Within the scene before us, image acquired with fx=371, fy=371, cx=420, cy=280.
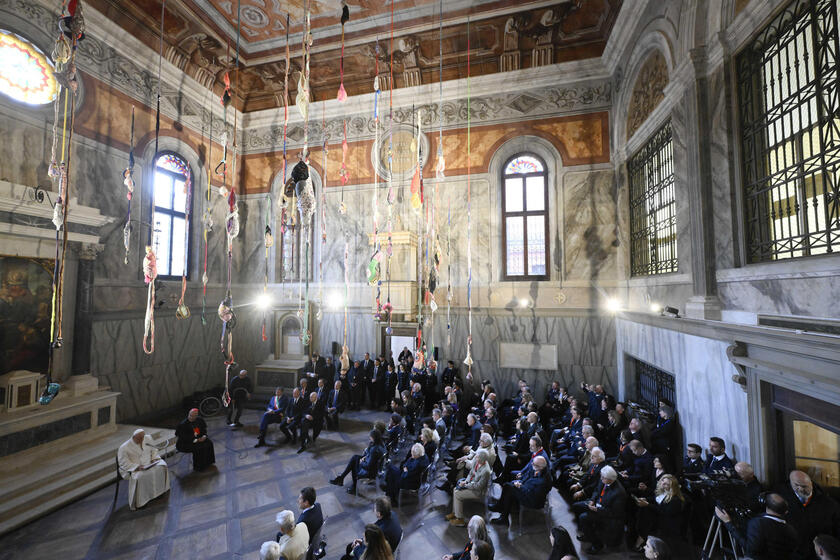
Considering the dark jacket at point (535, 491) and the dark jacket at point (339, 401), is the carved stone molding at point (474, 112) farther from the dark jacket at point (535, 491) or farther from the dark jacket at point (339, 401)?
the dark jacket at point (535, 491)

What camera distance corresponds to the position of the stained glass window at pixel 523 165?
11.0 metres

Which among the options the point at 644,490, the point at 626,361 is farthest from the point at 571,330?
the point at 644,490

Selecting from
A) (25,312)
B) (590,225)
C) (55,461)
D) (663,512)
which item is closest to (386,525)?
(663,512)

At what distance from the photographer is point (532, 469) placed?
18.0ft

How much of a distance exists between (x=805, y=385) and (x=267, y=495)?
290 inches

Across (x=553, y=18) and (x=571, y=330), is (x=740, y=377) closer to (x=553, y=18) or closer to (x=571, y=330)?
(x=571, y=330)

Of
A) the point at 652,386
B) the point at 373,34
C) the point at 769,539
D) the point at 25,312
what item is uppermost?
the point at 373,34

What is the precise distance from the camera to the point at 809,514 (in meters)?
3.74

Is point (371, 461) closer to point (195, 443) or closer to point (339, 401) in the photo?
point (339, 401)

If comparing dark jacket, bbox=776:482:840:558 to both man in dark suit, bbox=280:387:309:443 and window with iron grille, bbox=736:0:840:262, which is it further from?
man in dark suit, bbox=280:387:309:443

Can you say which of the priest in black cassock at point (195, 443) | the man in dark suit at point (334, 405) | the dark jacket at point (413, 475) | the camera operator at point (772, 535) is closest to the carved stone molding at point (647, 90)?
the camera operator at point (772, 535)

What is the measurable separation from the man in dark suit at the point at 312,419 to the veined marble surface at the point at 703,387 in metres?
7.06

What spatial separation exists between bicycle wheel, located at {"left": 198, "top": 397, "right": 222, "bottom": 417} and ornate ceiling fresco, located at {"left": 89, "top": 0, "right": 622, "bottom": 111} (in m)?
8.67

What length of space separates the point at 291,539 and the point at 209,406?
25.5 ft
